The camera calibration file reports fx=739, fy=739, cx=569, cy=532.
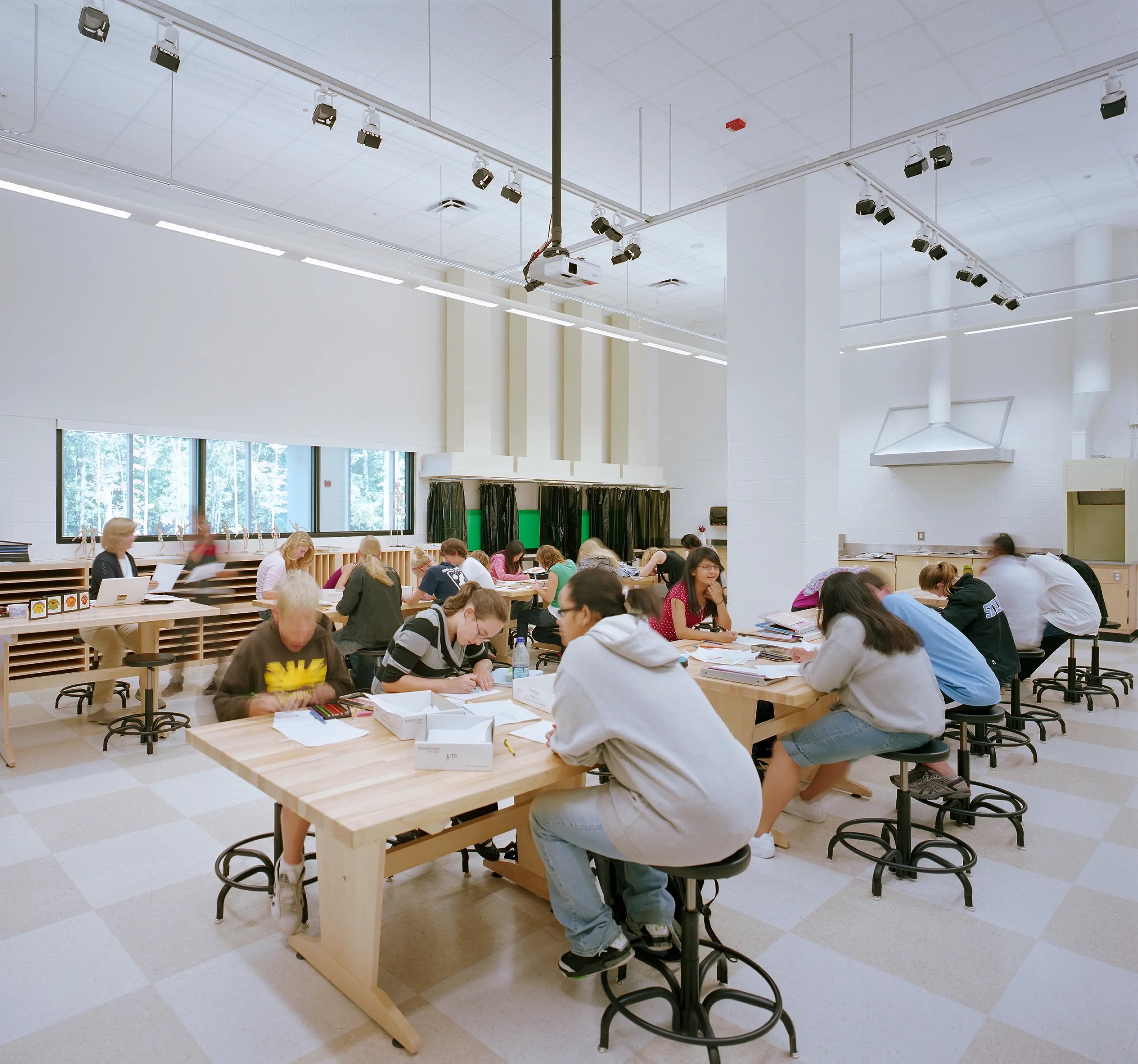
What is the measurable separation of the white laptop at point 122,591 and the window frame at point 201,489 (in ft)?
5.87

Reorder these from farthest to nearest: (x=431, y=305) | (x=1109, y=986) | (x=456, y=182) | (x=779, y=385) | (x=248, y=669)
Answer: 1. (x=431, y=305)
2. (x=456, y=182)
3. (x=779, y=385)
4. (x=248, y=669)
5. (x=1109, y=986)

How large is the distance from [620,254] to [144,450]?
4.94m

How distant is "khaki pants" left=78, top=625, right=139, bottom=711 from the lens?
17.8 ft

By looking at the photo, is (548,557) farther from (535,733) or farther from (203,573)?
(535,733)

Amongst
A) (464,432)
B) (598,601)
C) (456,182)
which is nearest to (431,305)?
(464,432)

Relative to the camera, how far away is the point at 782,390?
6.26 metres

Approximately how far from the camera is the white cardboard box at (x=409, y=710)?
2.45 m

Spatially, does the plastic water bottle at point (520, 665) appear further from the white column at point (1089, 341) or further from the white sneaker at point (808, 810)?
the white column at point (1089, 341)

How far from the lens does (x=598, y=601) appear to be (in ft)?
8.19

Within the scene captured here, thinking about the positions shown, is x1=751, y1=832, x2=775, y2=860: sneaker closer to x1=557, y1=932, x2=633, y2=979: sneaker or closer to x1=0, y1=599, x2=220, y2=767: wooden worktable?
x1=557, y1=932, x2=633, y2=979: sneaker

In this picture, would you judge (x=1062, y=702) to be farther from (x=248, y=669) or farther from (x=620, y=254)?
(x=248, y=669)

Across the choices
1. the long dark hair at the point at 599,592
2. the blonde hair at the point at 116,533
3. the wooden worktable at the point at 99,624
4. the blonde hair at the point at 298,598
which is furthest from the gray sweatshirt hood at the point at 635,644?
the blonde hair at the point at 116,533

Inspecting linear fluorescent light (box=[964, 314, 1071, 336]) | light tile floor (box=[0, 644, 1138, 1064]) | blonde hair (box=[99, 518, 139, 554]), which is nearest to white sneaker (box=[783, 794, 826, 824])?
light tile floor (box=[0, 644, 1138, 1064])

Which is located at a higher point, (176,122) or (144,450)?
(176,122)
